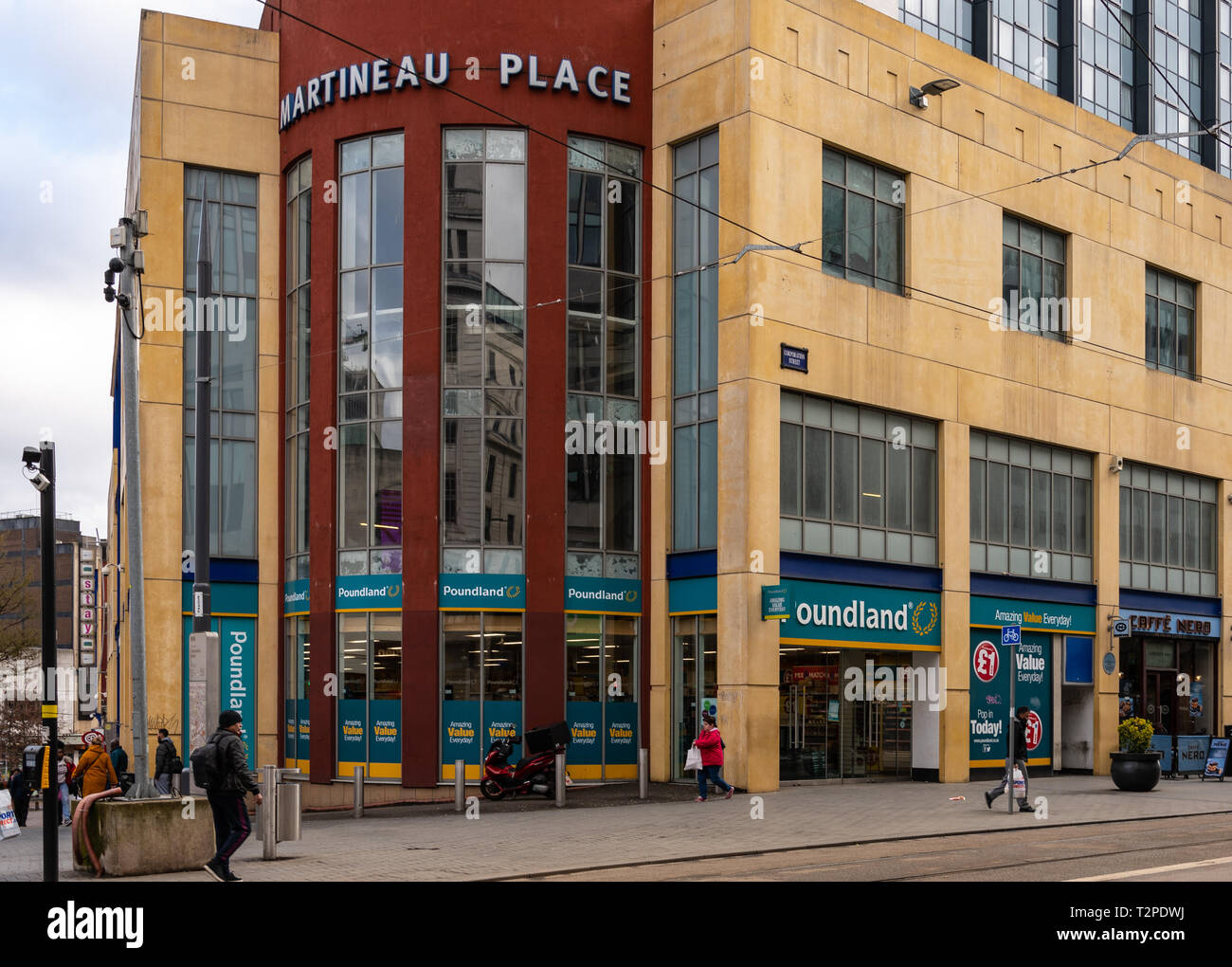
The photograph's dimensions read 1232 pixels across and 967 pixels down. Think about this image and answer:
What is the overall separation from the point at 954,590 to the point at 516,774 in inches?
440

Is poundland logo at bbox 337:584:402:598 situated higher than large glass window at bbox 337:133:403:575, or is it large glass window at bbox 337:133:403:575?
large glass window at bbox 337:133:403:575

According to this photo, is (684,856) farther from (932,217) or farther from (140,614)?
(932,217)

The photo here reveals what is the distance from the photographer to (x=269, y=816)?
17.4 m

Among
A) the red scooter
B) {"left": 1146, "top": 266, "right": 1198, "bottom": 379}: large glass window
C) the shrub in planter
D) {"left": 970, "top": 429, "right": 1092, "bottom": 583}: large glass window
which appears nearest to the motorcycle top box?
the red scooter

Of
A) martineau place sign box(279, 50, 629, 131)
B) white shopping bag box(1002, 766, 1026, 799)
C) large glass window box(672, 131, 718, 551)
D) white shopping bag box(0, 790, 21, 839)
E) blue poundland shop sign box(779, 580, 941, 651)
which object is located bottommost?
white shopping bag box(1002, 766, 1026, 799)

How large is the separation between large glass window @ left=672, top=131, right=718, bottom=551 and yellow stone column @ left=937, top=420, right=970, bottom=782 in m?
6.15

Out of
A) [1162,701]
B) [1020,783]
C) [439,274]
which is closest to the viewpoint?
[1020,783]

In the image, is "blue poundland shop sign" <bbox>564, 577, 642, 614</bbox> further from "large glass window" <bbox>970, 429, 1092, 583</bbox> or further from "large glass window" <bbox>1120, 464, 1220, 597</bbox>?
"large glass window" <bbox>1120, 464, 1220, 597</bbox>

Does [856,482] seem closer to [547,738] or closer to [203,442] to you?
[547,738]

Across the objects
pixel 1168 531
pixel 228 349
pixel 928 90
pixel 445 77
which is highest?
pixel 928 90

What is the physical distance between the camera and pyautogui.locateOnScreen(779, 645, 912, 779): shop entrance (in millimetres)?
28359

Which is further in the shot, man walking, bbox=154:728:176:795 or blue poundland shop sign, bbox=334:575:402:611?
blue poundland shop sign, bbox=334:575:402:611

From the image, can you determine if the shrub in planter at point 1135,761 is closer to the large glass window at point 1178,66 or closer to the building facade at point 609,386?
the building facade at point 609,386
